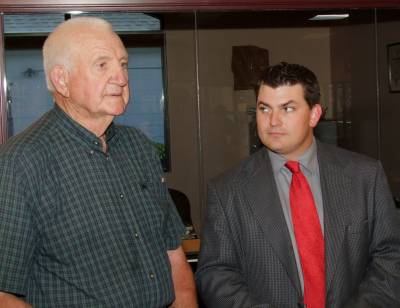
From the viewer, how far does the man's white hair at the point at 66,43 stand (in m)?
1.72

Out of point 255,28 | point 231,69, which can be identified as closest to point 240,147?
point 231,69

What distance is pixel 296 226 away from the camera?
6.88ft

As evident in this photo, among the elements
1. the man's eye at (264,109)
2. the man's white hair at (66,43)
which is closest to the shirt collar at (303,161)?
the man's eye at (264,109)

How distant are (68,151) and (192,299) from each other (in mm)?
667

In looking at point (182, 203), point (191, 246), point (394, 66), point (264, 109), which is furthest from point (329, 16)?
point (264, 109)

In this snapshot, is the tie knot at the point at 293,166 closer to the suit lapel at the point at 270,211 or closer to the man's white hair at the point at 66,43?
the suit lapel at the point at 270,211

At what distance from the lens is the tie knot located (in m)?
2.17

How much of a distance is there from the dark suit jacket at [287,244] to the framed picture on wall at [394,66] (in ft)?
7.40

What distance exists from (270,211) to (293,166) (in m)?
0.20

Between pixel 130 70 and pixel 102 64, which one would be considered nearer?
pixel 102 64

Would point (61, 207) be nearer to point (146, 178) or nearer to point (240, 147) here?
point (146, 178)

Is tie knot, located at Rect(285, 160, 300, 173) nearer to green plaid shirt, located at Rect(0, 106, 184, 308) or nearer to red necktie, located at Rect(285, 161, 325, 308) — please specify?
red necktie, located at Rect(285, 161, 325, 308)

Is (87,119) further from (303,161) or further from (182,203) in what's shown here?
(182,203)

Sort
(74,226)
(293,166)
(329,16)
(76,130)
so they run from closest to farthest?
(74,226) → (76,130) → (293,166) → (329,16)
